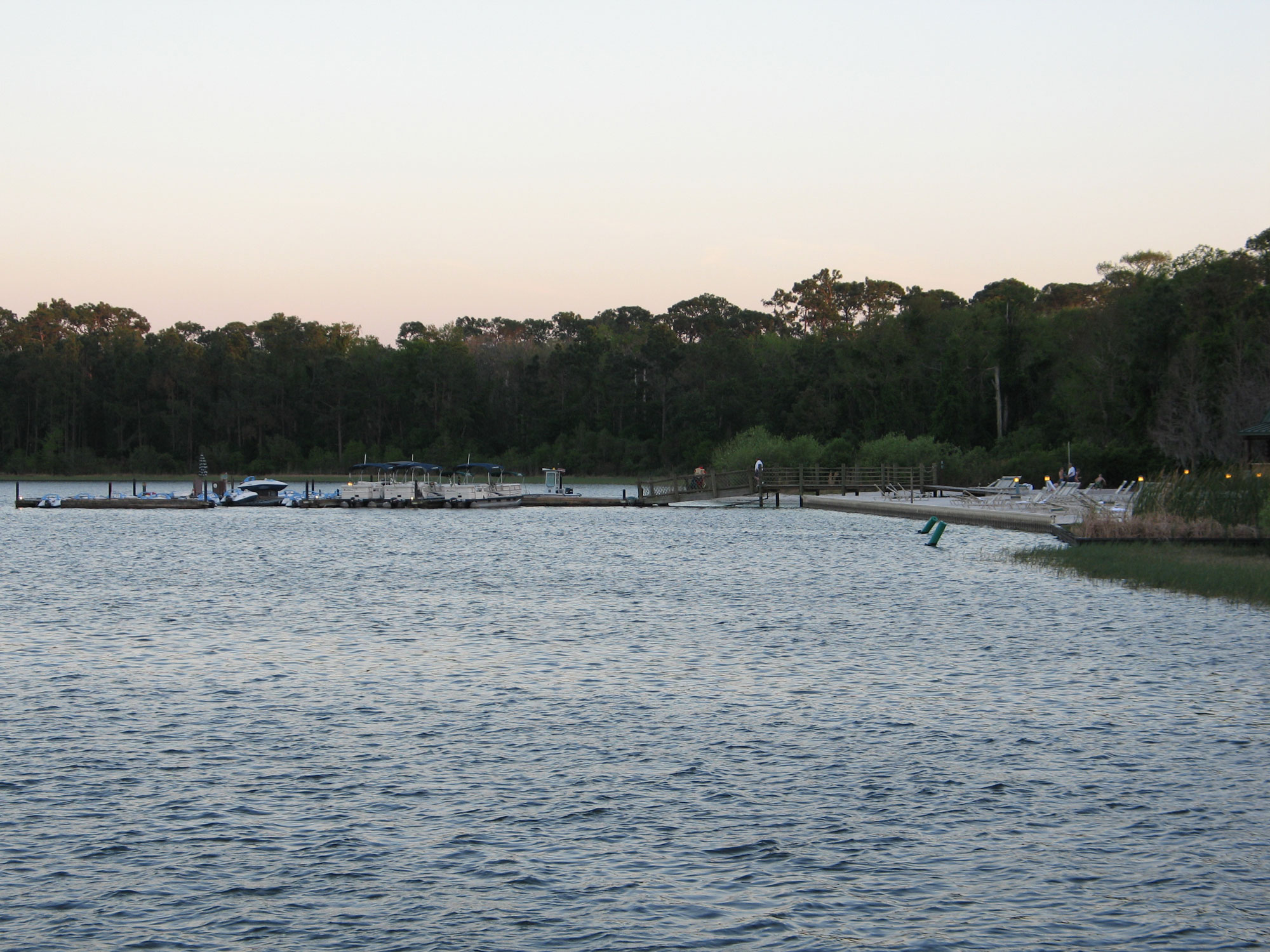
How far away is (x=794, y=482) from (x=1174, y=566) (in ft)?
142

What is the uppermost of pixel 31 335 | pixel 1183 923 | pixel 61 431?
pixel 31 335

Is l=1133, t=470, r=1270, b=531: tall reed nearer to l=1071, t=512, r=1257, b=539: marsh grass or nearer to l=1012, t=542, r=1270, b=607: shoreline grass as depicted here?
l=1071, t=512, r=1257, b=539: marsh grass

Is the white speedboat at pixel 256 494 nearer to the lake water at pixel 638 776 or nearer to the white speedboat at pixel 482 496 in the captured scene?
the white speedboat at pixel 482 496

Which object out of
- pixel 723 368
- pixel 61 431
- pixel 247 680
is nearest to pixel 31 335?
pixel 61 431

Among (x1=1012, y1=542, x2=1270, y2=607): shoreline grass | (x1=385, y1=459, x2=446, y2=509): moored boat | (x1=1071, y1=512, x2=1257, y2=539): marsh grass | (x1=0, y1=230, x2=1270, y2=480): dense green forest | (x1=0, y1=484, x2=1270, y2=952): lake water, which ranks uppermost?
(x1=0, y1=230, x2=1270, y2=480): dense green forest

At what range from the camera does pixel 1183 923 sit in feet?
26.2

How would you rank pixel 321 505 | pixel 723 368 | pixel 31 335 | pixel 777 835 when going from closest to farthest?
pixel 777 835 → pixel 321 505 → pixel 723 368 → pixel 31 335

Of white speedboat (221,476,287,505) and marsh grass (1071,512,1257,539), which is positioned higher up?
white speedboat (221,476,287,505)

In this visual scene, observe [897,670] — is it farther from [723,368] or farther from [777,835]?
[723,368]

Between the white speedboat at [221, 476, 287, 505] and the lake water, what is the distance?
57.8 metres

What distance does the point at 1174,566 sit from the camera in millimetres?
27922

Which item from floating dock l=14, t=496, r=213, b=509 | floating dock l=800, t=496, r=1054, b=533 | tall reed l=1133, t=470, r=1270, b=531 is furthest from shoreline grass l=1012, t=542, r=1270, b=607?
floating dock l=14, t=496, r=213, b=509

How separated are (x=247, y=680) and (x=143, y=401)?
122377 millimetres

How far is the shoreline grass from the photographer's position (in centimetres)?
2488
